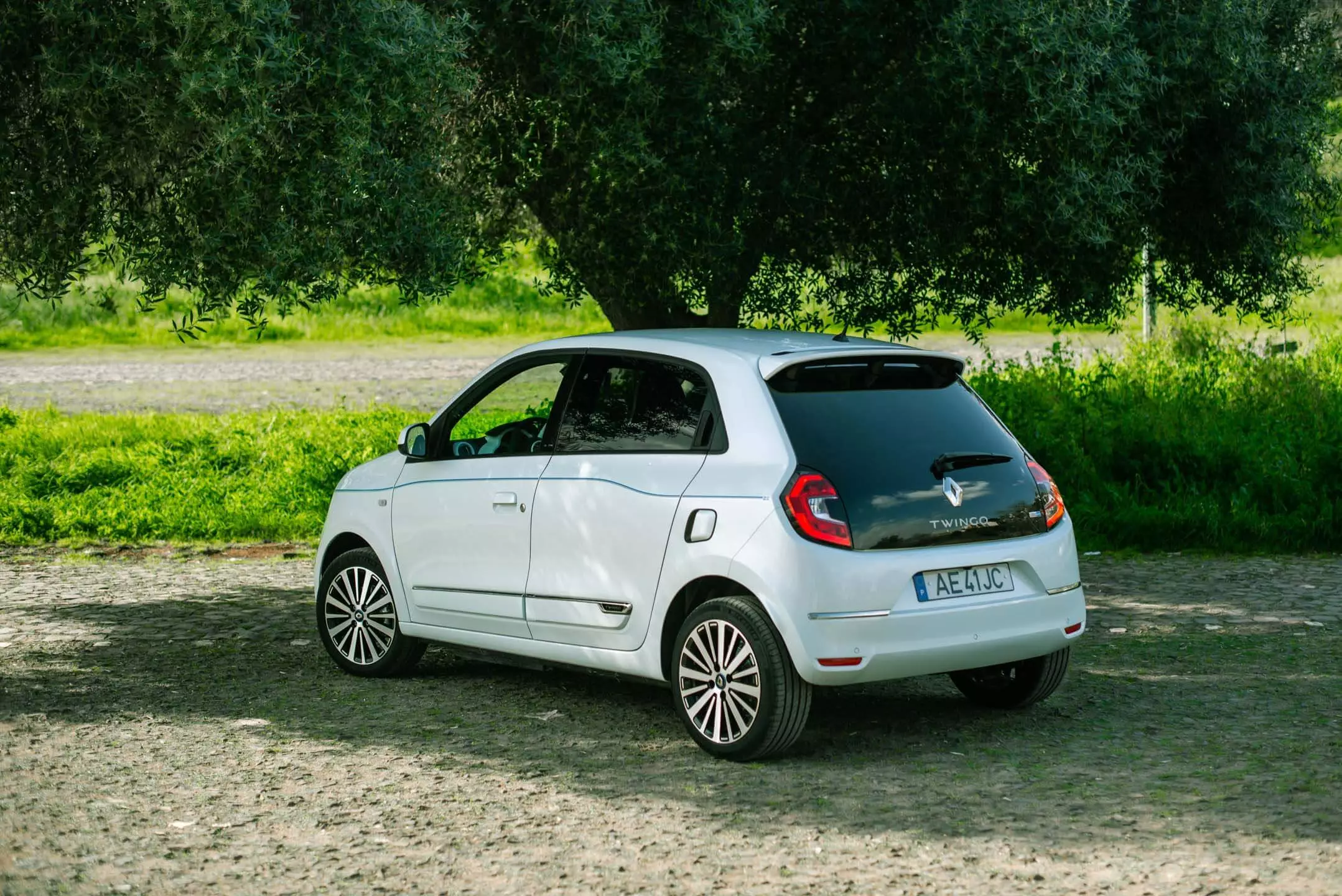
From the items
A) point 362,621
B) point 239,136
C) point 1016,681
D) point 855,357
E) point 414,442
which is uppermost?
point 239,136

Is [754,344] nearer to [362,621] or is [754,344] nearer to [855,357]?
[855,357]

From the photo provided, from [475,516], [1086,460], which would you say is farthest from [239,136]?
[1086,460]

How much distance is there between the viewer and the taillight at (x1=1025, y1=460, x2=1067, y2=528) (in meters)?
6.91

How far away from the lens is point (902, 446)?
6594mm

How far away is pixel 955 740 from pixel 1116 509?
646 cm

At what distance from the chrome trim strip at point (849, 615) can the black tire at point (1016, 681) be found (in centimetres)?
108

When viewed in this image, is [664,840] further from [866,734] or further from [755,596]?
[866,734]

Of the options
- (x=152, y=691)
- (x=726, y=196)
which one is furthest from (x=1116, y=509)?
(x=152, y=691)

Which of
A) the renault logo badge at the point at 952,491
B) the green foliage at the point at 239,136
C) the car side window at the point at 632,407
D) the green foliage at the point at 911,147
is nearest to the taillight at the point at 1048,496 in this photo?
the renault logo badge at the point at 952,491

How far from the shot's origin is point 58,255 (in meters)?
10.1

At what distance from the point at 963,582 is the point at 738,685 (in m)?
0.98

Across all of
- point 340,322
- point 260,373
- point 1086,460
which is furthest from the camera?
point 340,322

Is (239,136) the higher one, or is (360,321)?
(239,136)

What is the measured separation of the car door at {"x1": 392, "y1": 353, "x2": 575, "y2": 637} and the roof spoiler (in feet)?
3.86
